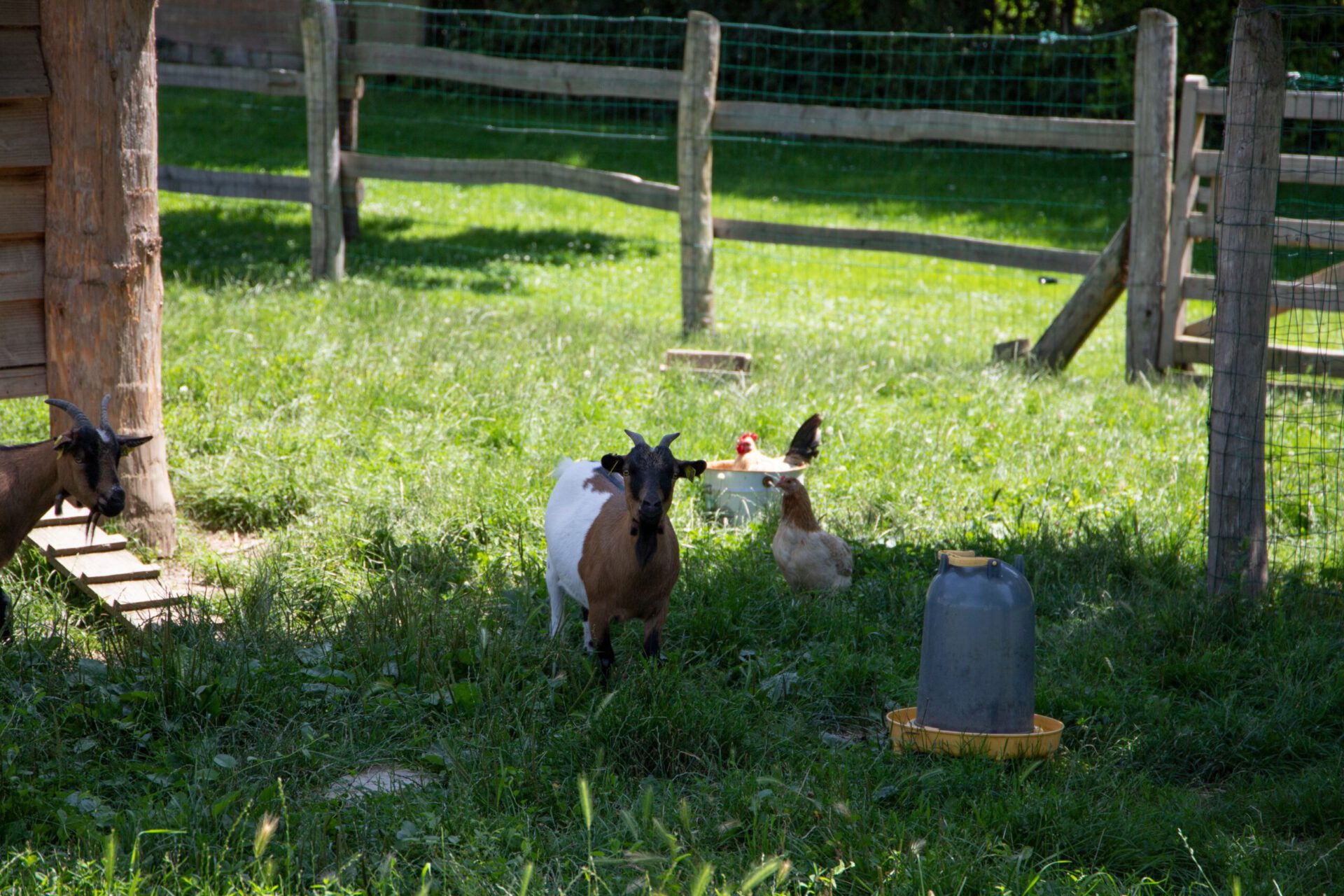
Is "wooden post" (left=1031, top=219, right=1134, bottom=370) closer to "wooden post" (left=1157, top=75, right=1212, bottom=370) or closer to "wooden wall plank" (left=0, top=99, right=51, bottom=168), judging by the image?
"wooden post" (left=1157, top=75, right=1212, bottom=370)

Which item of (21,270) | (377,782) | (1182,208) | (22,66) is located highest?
A: (22,66)

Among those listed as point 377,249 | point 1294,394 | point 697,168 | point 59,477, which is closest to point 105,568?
point 59,477

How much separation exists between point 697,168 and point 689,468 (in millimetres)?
5813

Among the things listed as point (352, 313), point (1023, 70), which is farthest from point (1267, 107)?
point (1023, 70)

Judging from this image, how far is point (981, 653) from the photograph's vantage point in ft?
12.8

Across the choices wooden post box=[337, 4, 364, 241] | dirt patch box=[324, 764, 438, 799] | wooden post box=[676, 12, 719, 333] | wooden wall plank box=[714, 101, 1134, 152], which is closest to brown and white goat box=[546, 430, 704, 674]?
dirt patch box=[324, 764, 438, 799]

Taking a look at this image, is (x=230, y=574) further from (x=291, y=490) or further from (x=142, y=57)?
(x=142, y=57)

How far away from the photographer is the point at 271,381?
24.1 feet

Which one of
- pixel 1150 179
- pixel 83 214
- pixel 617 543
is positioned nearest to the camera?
pixel 617 543

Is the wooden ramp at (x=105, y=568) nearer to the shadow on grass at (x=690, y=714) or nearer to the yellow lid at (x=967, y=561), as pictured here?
the shadow on grass at (x=690, y=714)

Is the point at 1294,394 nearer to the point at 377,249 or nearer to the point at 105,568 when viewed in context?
the point at 105,568

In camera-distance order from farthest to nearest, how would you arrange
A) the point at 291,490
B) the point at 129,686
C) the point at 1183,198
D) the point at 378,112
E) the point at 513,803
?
the point at 378,112, the point at 1183,198, the point at 291,490, the point at 129,686, the point at 513,803

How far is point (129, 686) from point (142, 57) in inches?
113

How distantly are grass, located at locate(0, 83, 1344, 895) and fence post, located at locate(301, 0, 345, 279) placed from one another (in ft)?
6.40
